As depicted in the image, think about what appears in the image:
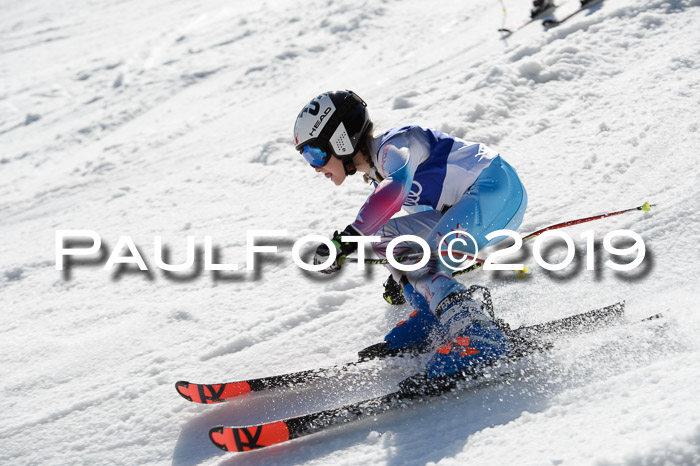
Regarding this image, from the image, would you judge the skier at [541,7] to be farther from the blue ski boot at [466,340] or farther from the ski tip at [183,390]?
the ski tip at [183,390]

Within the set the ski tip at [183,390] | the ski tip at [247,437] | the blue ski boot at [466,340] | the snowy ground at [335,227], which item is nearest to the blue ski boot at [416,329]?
the snowy ground at [335,227]

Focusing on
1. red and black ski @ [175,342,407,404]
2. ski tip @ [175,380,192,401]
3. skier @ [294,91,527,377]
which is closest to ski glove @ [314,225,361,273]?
skier @ [294,91,527,377]

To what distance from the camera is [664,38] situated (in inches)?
273

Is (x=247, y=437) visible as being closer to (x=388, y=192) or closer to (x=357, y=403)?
(x=357, y=403)

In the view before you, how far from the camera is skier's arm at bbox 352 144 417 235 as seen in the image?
10.2 feet

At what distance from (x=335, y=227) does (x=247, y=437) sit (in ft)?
9.24

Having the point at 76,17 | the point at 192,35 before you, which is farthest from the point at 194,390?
the point at 76,17

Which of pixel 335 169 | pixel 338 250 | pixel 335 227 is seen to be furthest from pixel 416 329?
pixel 335 227

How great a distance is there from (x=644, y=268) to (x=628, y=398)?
1632 mm

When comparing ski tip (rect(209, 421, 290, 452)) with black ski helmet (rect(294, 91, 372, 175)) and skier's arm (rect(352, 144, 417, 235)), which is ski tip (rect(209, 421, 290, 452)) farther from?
black ski helmet (rect(294, 91, 372, 175))

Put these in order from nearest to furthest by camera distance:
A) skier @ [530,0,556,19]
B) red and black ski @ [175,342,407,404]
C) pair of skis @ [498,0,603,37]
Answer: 1. red and black ski @ [175,342,407,404]
2. pair of skis @ [498,0,603,37]
3. skier @ [530,0,556,19]

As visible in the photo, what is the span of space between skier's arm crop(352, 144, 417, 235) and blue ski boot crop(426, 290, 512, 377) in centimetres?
56

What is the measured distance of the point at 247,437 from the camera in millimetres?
2822

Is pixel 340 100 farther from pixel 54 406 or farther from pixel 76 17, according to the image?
pixel 76 17
